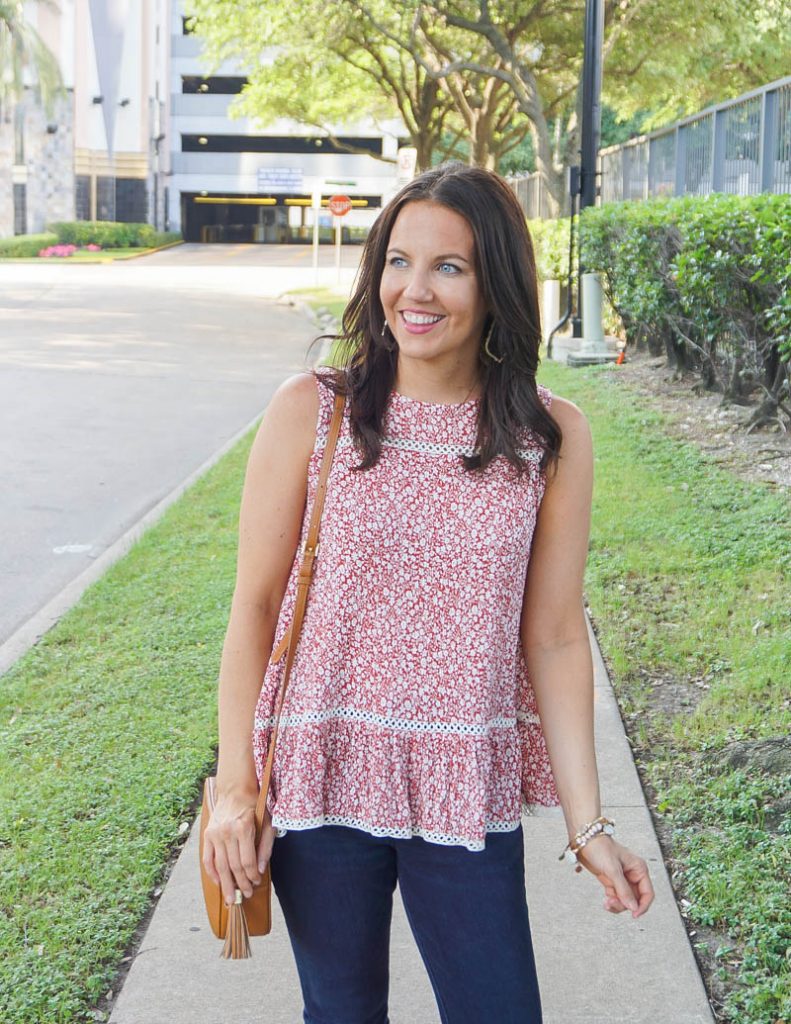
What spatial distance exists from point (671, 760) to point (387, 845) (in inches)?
105

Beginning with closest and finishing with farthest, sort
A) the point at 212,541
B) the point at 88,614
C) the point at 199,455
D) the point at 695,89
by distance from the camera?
the point at 88,614, the point at 212,541, the point at 199,455, the point at 695,89

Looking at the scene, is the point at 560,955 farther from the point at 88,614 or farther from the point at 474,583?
the point at 88,614

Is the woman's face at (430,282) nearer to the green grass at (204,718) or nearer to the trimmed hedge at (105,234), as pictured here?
the green grass at (204,718)

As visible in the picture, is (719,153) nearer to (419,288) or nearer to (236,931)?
(419,288)

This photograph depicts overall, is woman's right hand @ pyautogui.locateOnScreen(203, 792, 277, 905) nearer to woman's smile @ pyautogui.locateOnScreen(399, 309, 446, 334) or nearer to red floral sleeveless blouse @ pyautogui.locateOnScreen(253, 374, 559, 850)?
red floral sleeveless blouse @ pyautogui.locateOnScreen(253, 374, 559, 850)

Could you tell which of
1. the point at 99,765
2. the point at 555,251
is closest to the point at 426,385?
the point at 99,765

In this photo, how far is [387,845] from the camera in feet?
6.79

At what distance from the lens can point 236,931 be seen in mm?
2029

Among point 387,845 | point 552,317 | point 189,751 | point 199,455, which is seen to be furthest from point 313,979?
point 552,317

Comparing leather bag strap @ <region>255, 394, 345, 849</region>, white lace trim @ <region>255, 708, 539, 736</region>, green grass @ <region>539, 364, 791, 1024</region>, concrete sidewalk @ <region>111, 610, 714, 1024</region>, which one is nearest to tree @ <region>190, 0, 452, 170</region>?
green grass @ <region>539, 364, 791, 1024</region>

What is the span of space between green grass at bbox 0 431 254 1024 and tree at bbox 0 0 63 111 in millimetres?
49675

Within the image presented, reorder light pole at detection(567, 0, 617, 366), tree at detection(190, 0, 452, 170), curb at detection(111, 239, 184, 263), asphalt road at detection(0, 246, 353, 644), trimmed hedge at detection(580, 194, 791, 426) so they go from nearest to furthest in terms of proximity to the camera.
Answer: trimmed hedge at detection(580, 194, 791, 426) < asphalt road at detection(0, 246, 353, 644) < light pole at detection(567, 0, 617, 366) < tree at detection(190, 0, 452, 170) < curb at detection(111, 239, 184, 263)

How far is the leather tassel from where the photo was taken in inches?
79.9

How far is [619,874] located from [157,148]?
68.8 metres
